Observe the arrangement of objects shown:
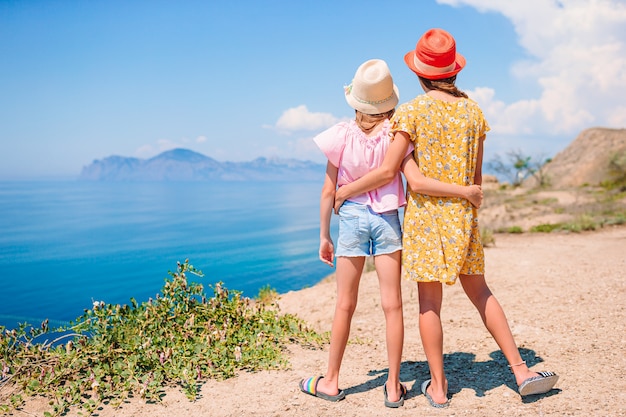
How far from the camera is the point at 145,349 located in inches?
176

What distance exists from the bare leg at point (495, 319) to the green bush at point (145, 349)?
1.73 metres

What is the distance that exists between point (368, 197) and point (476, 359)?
2.03 meters

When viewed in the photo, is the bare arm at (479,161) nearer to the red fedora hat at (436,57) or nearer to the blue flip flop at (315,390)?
the red fedora hat at (436,57)

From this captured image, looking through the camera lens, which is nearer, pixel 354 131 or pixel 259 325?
pixel 354 131

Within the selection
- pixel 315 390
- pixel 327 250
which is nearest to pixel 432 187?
pixel 327 250

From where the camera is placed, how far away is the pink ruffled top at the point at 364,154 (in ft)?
11.7

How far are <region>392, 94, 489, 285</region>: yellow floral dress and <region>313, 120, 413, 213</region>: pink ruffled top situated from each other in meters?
0.14

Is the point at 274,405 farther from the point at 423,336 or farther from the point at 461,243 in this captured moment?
the point at 461,243

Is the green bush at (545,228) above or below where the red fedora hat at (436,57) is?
below

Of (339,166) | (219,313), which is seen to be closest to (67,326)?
(219,313)

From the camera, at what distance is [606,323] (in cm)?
536

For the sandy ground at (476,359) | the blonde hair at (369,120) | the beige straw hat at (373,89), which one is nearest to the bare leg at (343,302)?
the sandy ground at (476,359)

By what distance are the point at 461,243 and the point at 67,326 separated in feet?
10.6

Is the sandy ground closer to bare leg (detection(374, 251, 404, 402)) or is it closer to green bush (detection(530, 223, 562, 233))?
bare leg (detection(374, 251, 404, 402))
